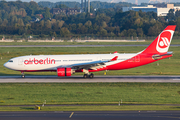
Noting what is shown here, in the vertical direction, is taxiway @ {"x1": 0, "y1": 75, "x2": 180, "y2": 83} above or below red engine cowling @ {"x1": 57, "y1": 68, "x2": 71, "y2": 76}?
below

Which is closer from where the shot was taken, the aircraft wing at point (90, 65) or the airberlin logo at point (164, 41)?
the aircraft wing at point (90, 65)

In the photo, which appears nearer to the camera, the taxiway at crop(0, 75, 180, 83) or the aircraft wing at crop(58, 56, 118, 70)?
the taxiway at crop(0, 75, 180, 83)

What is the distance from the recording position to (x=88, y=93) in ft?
101

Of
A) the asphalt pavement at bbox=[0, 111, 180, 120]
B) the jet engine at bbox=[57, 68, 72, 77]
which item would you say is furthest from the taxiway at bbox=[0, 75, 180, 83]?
the asphalt pavement at bbox=[0, 111, 180, 120]

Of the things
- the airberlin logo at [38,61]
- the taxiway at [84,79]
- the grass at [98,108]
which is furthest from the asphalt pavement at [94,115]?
the airberlin logo at [38,61]

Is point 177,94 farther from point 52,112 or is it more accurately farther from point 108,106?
point 52,112

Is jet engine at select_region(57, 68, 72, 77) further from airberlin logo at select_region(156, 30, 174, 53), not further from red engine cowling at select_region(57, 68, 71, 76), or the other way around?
airberlin logo at select_region(156, 30, 174, 53)

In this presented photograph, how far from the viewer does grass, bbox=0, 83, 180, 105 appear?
27328mm

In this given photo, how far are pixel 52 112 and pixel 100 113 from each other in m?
→ 4.13

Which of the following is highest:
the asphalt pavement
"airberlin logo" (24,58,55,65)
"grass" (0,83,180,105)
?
"airberlin logo" (24,58,55,65)

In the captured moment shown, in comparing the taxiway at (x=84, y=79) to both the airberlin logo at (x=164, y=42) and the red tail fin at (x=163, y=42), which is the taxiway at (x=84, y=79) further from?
the airberlin logo at (x=164, y=42)

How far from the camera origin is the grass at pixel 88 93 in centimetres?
2733

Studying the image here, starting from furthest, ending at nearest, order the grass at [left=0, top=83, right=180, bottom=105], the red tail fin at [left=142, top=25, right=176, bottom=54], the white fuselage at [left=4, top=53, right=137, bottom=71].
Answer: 1. the red tail fin at [left=142, top=25, right=176, bottom=54]
2. the white fuselage at [left=4, top=53, right=137, bottom=71]
3. the grass at [left=0, top=83, right=180, bottom=105]

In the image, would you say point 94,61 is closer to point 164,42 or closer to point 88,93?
point 88,93
